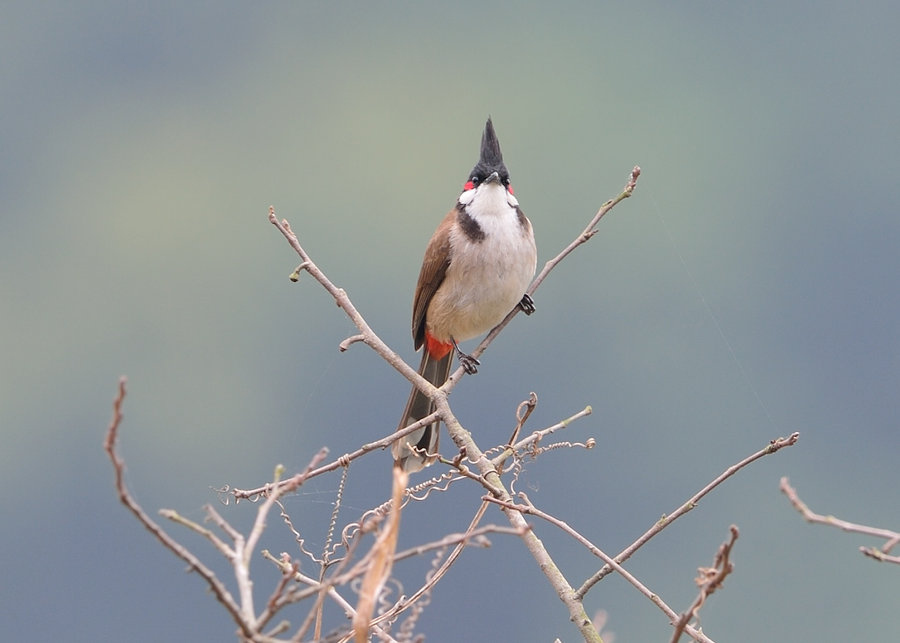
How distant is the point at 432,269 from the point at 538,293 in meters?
30.7

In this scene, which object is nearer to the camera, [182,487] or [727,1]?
[182,487]

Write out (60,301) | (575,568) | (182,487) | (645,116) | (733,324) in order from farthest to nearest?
1. (645,116)
2. (60,301)
3. (733,324)
4. (182,487)
5. (575,568)

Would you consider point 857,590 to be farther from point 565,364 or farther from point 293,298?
point 293,298

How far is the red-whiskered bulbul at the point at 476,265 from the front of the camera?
4.14m

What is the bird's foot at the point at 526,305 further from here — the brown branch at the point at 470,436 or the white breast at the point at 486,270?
the brown branch at the point at 470,436

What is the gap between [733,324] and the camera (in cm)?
5600

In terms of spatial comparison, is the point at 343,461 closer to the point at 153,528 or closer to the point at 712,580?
the point at 712,580

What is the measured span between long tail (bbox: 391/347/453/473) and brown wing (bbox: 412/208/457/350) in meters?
0.19

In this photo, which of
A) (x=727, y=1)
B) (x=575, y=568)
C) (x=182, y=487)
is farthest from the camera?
(x=727, y=1)

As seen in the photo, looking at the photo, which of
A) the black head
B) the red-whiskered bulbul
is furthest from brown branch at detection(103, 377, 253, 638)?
the black head

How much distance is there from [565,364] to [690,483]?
12.7 meters

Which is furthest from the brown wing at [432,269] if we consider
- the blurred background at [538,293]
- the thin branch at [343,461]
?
the blurred background at [538,293]

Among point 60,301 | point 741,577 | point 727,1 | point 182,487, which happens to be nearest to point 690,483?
point 741,577

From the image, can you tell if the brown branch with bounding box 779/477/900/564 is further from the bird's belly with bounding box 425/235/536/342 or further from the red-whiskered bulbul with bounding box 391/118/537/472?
the bird's belly with bounding box 425/235/536/342
